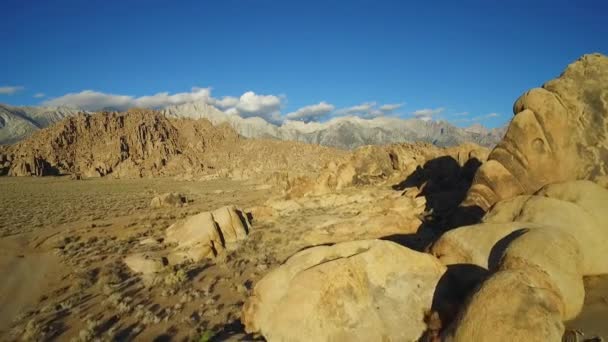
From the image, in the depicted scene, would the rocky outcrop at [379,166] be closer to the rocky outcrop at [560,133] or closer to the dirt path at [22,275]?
the rocky outcrop at [560,133]

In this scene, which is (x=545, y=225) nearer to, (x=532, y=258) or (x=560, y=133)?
(x=532, y=258)

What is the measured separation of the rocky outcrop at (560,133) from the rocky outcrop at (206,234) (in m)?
12.2

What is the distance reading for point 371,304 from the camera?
6.78m

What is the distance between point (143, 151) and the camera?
331ft

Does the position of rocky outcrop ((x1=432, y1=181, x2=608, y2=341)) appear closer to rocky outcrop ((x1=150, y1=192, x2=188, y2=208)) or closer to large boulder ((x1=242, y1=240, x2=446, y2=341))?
large boulder ((x1=242, y1=240, x2=446, y2=341))

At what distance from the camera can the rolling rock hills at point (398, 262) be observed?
604 cm

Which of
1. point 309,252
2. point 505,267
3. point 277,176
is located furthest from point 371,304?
point 277,176

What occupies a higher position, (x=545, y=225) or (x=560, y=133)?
(x=560, y=133)

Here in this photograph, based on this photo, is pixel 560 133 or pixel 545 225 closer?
pixel 545 225

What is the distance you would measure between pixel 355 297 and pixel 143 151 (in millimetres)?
105612

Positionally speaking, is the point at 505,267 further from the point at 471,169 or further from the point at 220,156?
the point at 220,156

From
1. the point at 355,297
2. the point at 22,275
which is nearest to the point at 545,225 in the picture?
the point at 355,297

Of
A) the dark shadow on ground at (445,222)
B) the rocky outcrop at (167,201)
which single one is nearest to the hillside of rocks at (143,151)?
the rocky outcrop at (167,201)

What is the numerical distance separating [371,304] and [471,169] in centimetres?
2277
